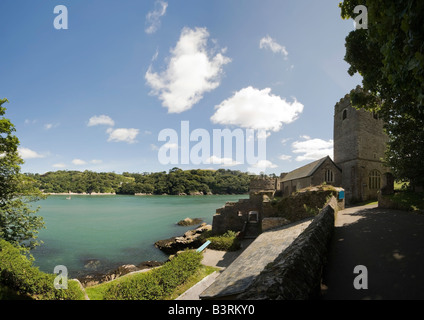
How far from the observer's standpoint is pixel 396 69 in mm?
4305

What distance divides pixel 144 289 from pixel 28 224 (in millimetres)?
10295

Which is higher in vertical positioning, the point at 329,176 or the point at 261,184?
the point at 329,176

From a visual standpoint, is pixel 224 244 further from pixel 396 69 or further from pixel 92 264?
pixel 396 69

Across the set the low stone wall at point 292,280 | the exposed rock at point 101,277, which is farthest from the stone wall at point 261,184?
the low stone wall at point 292,280

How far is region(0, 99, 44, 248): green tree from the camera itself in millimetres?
12281

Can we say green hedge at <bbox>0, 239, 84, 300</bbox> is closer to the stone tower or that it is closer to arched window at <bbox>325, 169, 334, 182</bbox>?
arched window at <bbox>325, 169, 334, 182</bbox>

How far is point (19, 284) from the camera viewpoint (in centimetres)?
929

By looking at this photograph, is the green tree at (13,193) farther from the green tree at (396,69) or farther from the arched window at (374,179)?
the arched window at (374,179)

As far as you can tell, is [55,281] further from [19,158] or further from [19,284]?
[19,158]

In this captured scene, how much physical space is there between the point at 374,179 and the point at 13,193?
1477 inches

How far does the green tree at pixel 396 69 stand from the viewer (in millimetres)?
3404

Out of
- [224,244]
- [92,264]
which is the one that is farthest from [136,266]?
[224,244]
